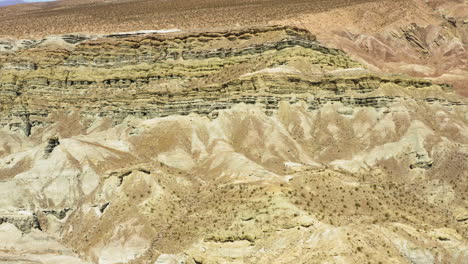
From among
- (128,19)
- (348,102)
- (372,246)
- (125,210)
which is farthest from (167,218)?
(128,19)

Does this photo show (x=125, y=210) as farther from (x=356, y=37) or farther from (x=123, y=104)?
(x=356, y=37)

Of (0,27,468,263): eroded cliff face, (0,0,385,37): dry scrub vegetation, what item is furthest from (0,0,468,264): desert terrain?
(0,0,385,37): dry scrub vegetation

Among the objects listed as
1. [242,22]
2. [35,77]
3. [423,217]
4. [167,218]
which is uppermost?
[242,22]

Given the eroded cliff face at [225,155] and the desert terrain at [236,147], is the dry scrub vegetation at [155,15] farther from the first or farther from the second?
the eroded cliff face at [225,155]

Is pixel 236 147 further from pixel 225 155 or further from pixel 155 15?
pixel 155 15

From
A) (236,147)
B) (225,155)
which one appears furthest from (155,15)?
(225,155)

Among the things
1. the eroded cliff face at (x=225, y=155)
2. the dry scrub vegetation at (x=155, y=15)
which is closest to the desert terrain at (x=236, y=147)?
the eroded cliff face at (x=225, y=155)

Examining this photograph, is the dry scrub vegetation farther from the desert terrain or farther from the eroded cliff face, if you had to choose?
the eroded cliff face
